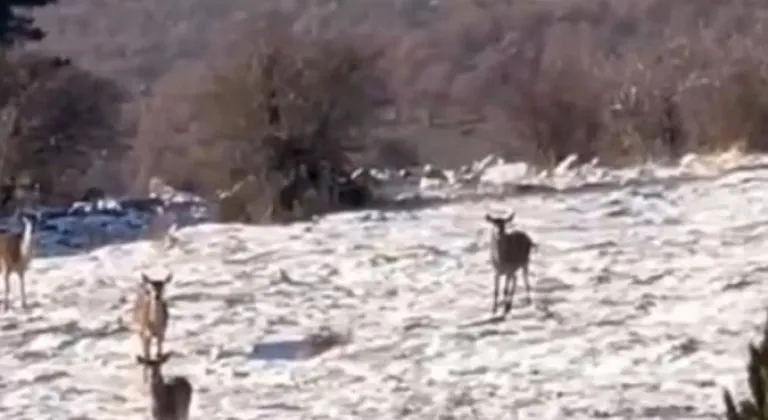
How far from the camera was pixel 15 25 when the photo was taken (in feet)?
105

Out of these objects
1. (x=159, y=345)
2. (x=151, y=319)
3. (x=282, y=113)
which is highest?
(x=282, y=113)

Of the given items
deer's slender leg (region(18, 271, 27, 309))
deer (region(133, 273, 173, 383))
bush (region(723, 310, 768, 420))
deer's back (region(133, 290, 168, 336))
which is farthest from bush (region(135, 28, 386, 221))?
bush (region(723, 310, 768, 420))

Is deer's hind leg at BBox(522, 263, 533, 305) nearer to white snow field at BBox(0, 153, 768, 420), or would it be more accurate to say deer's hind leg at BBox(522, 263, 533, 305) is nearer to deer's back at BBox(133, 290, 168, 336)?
white snow field at BBox(0, 153, 768, 420)

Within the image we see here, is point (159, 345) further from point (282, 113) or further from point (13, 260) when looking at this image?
point (282, 113)

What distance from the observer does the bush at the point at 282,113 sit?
24200 millimetres

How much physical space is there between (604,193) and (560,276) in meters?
4.86

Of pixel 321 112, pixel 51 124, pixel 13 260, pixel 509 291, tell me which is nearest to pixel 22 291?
pixel 13 260

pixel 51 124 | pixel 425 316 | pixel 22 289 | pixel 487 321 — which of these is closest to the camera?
pixel 487 321

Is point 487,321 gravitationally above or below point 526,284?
below

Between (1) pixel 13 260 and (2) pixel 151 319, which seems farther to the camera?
(1) pixel 13 260

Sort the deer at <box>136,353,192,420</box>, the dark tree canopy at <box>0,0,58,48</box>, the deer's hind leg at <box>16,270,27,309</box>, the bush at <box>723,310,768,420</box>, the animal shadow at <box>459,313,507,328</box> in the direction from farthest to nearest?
the dark tree canopy at <box>0,0,58,48</box>, the deer's hind leg at <box>16,270,27,309</box>, the animal shadow at <box>459,313,507,328</box>, the deer at <box>136,353,192,420</box>, the bush at <box>723,310,768,420</box>

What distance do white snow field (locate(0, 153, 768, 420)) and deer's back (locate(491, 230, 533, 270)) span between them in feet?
1.22

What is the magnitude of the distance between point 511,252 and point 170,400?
14.1 ft

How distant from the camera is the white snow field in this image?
42.2 ft
